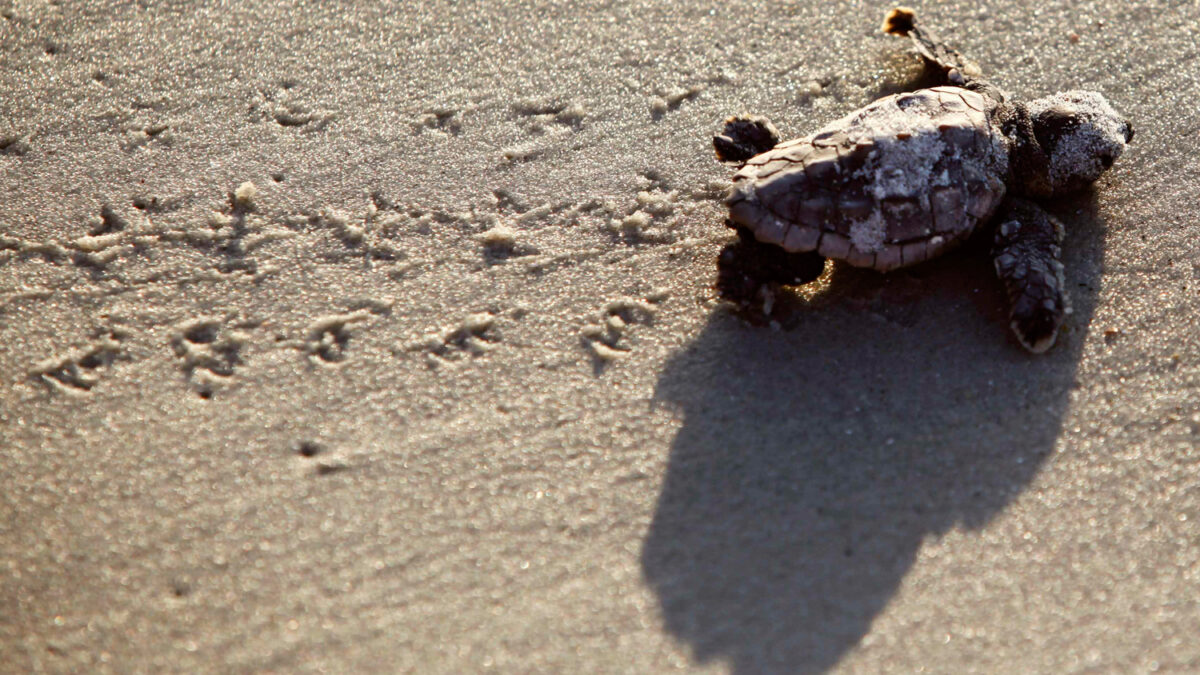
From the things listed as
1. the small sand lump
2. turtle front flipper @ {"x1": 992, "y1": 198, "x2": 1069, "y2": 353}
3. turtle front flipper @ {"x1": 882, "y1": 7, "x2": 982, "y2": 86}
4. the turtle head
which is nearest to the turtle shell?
turtle front flipper @ {"x1": 992, "y1": 198, "x2": 1069, "y2": 353}

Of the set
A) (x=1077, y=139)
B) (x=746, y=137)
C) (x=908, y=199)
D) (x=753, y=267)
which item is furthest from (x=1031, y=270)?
(x=746, y=137)

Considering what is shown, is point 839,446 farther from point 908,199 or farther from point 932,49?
point 932,49

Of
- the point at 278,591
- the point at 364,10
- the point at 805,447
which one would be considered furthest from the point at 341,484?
the point at 364,10

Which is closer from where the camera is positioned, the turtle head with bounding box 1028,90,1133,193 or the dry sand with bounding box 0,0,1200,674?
the dry sand with bounding box 0,0,1200,674

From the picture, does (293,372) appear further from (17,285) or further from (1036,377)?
(1036,377)

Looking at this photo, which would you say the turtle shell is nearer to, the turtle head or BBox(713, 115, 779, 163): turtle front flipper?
BBox(713, 115, 779, 163): turtle front flipper

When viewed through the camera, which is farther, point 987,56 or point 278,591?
point 987,56
